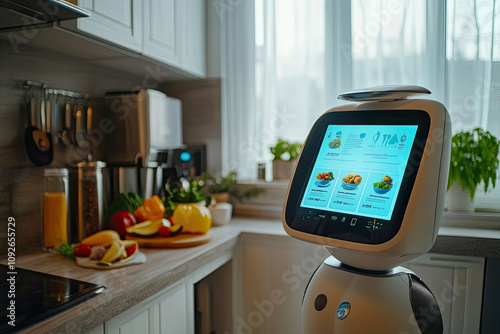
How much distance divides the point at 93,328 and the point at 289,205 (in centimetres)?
56

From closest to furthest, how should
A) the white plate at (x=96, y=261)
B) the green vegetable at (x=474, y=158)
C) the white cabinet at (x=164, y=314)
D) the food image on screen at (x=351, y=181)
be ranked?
1. the food image on screen at (x=351, y=181)
2. the white cabinet at (x=164, y=314)
3. the white plate at (x=96, y=261)
4. the green vegetable at (x=474, y=158)

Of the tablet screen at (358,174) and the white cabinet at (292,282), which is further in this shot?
the white cabinet at (292,282)

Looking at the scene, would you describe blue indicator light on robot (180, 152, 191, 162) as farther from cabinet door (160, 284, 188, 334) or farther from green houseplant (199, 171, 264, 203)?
cabinet door (160, 284, 188, 334)

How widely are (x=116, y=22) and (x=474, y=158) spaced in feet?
4.78

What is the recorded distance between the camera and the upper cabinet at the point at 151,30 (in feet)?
4.11

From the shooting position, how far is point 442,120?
820mm

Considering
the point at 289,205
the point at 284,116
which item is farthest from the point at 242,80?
the point at 289,205

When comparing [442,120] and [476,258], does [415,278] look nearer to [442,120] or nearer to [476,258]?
[442,120]

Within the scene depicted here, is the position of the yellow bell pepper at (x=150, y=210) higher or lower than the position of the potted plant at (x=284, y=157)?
lower

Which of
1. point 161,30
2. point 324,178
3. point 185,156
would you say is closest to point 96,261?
point 324,178

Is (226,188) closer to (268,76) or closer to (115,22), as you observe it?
(268,76)

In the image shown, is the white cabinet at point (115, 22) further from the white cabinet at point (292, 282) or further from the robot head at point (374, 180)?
the white cabinet at point (292, 282)

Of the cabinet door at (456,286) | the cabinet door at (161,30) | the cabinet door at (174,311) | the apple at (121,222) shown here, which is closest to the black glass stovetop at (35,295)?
the cabinet door at (174,311)

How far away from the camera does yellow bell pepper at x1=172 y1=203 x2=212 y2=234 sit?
143 centimetres
